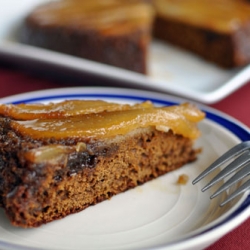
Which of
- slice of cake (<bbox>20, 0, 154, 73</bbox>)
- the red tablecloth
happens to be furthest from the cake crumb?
slice of cake (<bbox>20, 0, 154, 73</bbox>)

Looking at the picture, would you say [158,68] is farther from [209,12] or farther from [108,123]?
[108,123]

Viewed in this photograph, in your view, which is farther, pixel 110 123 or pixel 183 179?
pixel 183 179

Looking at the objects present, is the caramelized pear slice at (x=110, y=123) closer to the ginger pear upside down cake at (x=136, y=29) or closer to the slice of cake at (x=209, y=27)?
the ginger pear upside down cake at (x=136, y=29)

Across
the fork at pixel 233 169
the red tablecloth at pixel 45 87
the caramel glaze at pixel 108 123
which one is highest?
the fork at pixel 233 169

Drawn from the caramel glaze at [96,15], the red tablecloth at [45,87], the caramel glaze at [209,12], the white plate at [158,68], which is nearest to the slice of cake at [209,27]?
the caramel glaze at [209,12]

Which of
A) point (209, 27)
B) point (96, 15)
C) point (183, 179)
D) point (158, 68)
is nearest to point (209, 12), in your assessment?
point (209, 27)

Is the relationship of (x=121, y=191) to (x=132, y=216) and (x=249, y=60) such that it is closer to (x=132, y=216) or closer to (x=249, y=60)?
(x=132, y=216)
